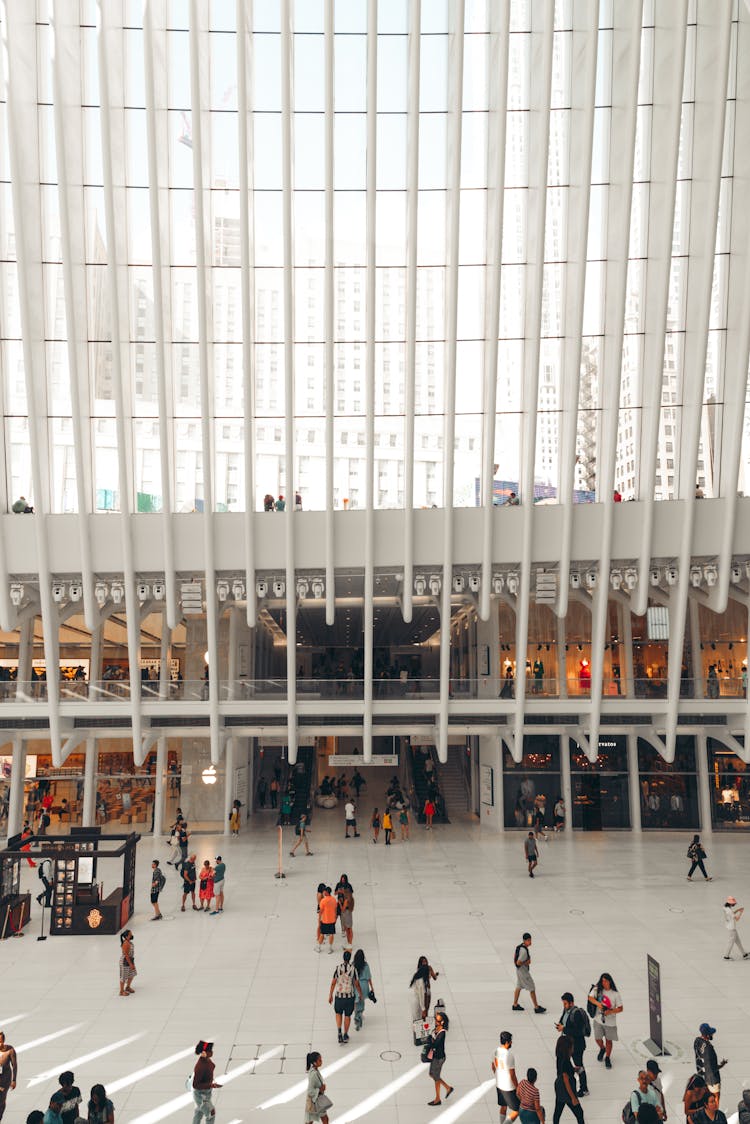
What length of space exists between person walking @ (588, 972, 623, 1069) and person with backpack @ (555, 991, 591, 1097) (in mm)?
545

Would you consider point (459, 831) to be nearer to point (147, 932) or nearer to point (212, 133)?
point (147, 932)

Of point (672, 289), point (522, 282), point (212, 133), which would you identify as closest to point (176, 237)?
point (212, 133)

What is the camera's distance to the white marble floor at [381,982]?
1021 centimetres

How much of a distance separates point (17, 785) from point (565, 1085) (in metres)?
21.0

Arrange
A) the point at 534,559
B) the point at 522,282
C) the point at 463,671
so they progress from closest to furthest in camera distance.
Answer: the point at 534,559 → the point at 522,282 → the point at 463,671

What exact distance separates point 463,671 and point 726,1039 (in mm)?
21188

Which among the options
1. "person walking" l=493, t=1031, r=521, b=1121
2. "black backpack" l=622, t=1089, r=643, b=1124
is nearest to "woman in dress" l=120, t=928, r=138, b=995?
"person walking" l=493, t=1031, r=521, b=1121

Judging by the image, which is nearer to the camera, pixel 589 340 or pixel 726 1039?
pixel 726 1039

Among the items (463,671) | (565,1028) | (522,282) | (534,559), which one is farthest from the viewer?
(463,671)

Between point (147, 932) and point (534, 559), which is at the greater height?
point (534, 559)

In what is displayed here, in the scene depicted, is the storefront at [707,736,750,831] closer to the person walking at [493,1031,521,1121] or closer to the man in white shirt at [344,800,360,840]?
the man in white shirt at [344,800,360,840]

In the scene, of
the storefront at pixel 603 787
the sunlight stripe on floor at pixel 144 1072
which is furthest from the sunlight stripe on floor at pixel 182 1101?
the storefront at pixel 603 787

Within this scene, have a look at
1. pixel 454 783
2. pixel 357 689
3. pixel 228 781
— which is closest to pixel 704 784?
pixel 454 783

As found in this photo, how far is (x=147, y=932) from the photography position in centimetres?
1669
